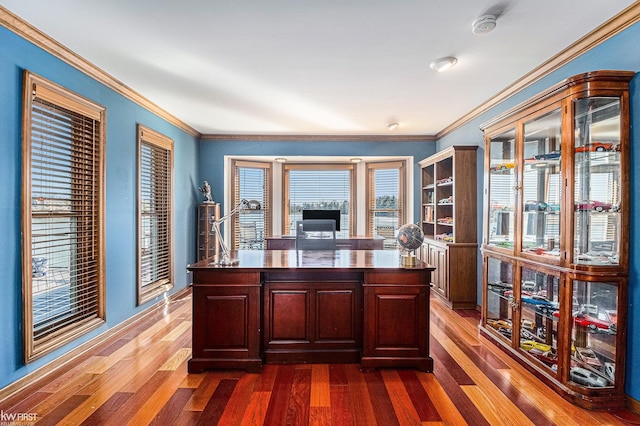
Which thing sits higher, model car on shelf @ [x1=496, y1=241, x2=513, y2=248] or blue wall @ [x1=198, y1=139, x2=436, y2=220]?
blue wall @ [x1=198, y1=139, x2=436, y2=220]

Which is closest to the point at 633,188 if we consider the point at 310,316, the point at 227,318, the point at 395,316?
the point at 395,316

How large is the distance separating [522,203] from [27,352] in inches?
160

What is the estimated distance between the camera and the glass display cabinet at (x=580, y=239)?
7.17ft

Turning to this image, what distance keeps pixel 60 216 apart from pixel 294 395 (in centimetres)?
240

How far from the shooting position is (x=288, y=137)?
578 cm

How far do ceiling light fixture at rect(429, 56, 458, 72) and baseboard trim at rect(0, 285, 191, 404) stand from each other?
13.2ft

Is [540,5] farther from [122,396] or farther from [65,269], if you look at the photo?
[65,269]

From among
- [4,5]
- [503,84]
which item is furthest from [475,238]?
[4,5]

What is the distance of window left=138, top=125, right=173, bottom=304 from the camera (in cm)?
395

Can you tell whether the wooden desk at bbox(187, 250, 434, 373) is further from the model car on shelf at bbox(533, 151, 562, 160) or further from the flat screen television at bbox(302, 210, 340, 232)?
the flat screen television at bbox(302, 210, 340, 232)

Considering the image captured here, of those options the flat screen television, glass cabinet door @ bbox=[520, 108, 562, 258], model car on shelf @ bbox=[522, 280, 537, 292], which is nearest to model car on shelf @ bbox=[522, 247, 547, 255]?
glass cabinet door @ bbox=[520, 108, 562, 258]

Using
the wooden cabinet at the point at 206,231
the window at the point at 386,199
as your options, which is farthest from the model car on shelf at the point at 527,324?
the wooden cabinet at the point at 206,231

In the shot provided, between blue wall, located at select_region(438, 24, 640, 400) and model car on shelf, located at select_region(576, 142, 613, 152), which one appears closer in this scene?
blue wall, located at select_region(438, 24, 640, 400)

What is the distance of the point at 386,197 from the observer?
642 centimetres
